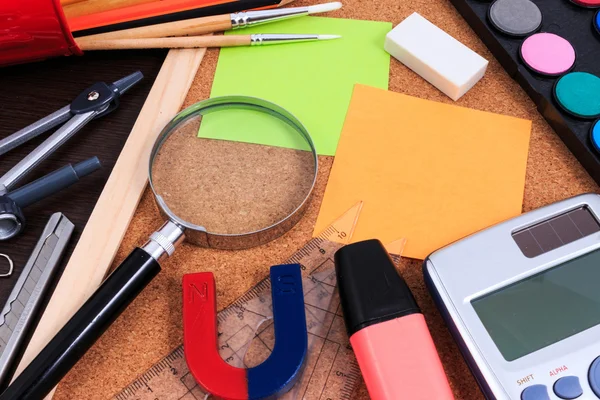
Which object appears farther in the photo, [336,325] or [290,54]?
[290,54]

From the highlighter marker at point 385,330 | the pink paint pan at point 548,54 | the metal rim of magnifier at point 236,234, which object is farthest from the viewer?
the pink paint pan at point 548,54

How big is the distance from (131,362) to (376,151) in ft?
1.18

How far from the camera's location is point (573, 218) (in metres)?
0.60

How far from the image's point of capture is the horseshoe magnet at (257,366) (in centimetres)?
53

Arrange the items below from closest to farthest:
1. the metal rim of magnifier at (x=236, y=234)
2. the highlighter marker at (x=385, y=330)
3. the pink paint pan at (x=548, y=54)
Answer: the highlighter marker at (x=385, y=330) < the metal rim of magnifier at (x=236, y=234) < the pink paint pan at (x=548, y=54)

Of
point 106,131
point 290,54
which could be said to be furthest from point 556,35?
point 106,131

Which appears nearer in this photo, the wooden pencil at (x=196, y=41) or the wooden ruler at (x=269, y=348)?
the wooden ruler at (x=269, y=348)

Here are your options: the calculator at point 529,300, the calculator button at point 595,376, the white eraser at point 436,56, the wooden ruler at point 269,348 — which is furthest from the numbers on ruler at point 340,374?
the white eraser at point 436,56

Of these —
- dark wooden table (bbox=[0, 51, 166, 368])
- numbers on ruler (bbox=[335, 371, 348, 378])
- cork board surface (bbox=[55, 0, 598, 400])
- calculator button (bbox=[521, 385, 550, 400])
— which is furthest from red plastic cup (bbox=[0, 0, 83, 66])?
calculator button (bbox=[521, 385, 550, 400])

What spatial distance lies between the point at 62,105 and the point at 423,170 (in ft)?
1.49

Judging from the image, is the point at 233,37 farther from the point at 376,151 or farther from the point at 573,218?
the point at 573,218

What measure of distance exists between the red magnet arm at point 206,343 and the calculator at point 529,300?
212 mm

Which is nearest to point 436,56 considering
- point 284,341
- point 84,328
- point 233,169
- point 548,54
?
point 548,54

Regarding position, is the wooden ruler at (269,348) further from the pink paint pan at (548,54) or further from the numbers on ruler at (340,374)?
the pink paint pan at (548,54)
